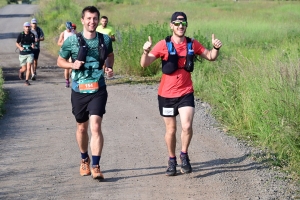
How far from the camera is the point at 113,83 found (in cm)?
1574

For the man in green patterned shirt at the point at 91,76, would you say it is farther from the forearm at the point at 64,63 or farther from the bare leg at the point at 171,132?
the bare leg at the point at 171,132

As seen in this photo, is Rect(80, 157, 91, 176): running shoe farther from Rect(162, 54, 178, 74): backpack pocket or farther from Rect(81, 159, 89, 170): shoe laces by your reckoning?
Rect(162, 54, 178, 74): backpack pocket

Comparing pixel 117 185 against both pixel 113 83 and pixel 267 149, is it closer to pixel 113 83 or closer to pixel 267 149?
pixel 267 149

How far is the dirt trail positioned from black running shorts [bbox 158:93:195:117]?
0.72 m

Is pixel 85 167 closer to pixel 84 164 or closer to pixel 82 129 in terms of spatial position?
pixel 84 164

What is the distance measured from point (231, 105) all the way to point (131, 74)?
6.94m

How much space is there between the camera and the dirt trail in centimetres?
680

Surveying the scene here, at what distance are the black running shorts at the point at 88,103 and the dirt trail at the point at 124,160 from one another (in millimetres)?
738

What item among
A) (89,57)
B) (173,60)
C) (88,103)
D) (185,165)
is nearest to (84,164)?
(88,103)

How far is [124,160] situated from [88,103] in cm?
125

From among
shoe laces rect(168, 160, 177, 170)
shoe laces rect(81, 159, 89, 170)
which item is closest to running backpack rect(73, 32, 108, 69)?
shoe laces rect(81, 159, 89, 170)

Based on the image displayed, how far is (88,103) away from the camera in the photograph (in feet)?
23.6

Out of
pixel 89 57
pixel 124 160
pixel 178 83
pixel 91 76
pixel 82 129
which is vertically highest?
pixel 89 57

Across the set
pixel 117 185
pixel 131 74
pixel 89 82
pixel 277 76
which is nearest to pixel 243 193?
pixel 117 185
